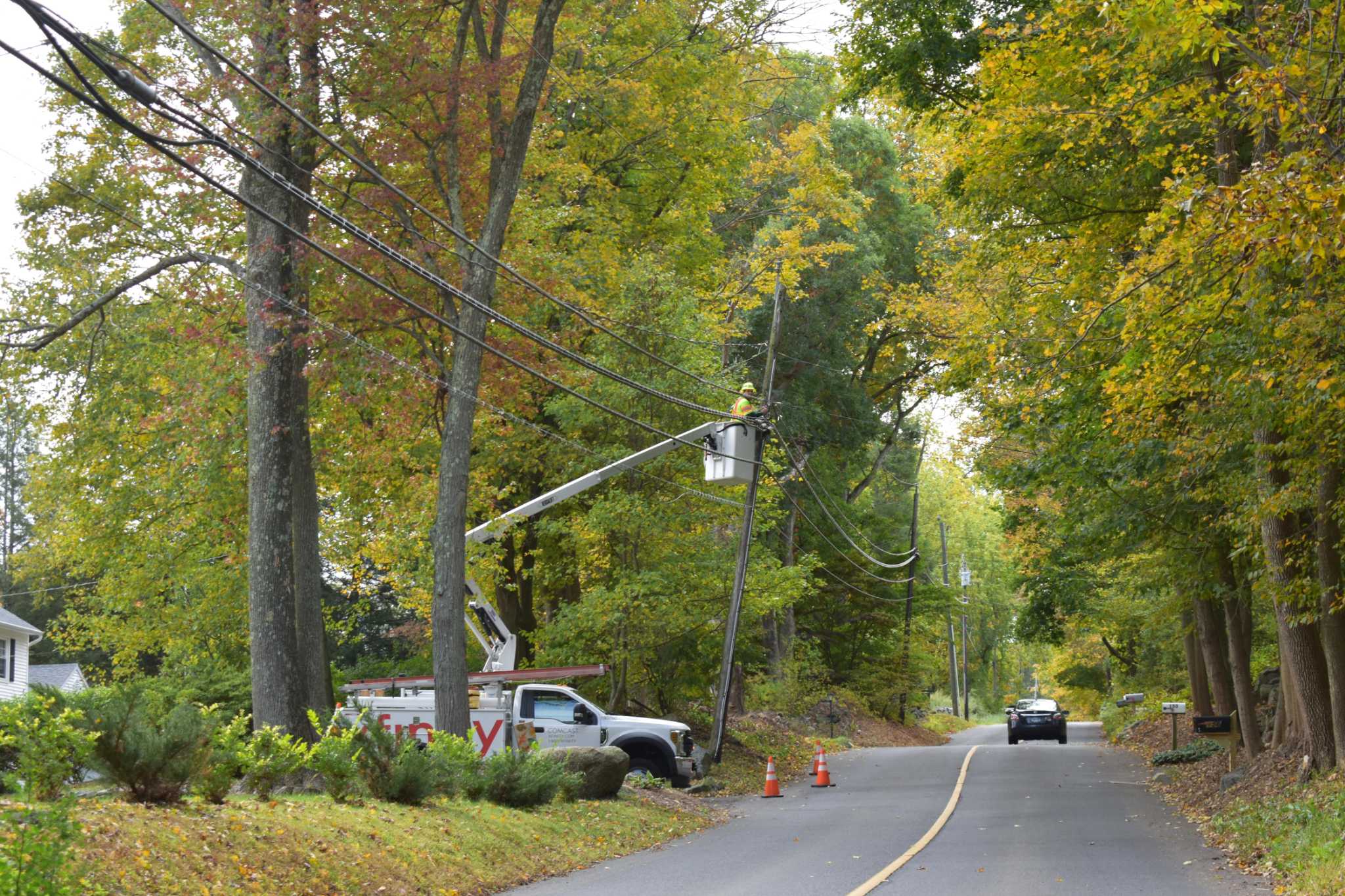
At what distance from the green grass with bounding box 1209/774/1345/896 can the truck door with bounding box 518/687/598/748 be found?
32.8ft

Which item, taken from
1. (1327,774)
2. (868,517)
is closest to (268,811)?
(1327,774)

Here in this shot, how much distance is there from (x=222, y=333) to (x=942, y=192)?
11615 mm

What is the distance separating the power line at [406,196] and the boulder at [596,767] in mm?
5903

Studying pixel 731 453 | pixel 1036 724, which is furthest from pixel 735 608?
pixel 1036 724

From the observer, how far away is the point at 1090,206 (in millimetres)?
17328

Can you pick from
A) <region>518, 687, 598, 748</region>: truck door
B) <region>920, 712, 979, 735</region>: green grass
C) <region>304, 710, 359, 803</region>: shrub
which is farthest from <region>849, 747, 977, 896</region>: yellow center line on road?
<region>920, 712, 979, 735</region>: green grass

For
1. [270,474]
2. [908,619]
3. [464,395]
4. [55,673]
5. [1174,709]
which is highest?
[464,395]

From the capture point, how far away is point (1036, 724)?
1585 inches

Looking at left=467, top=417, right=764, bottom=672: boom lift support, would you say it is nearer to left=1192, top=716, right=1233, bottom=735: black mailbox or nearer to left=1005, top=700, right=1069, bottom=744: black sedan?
left=1192, top=716, right=1233, bottom=735: black mailbox

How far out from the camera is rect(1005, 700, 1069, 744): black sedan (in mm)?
40250

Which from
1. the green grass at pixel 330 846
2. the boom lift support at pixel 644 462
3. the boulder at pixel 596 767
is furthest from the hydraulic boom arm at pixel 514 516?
the green grass at pixel 330 846

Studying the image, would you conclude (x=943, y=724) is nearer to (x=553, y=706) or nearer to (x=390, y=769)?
(x=553, y=706)

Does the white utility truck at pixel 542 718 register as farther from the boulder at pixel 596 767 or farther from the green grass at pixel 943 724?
the green grass at pixel 943 724

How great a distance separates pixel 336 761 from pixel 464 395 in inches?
249
